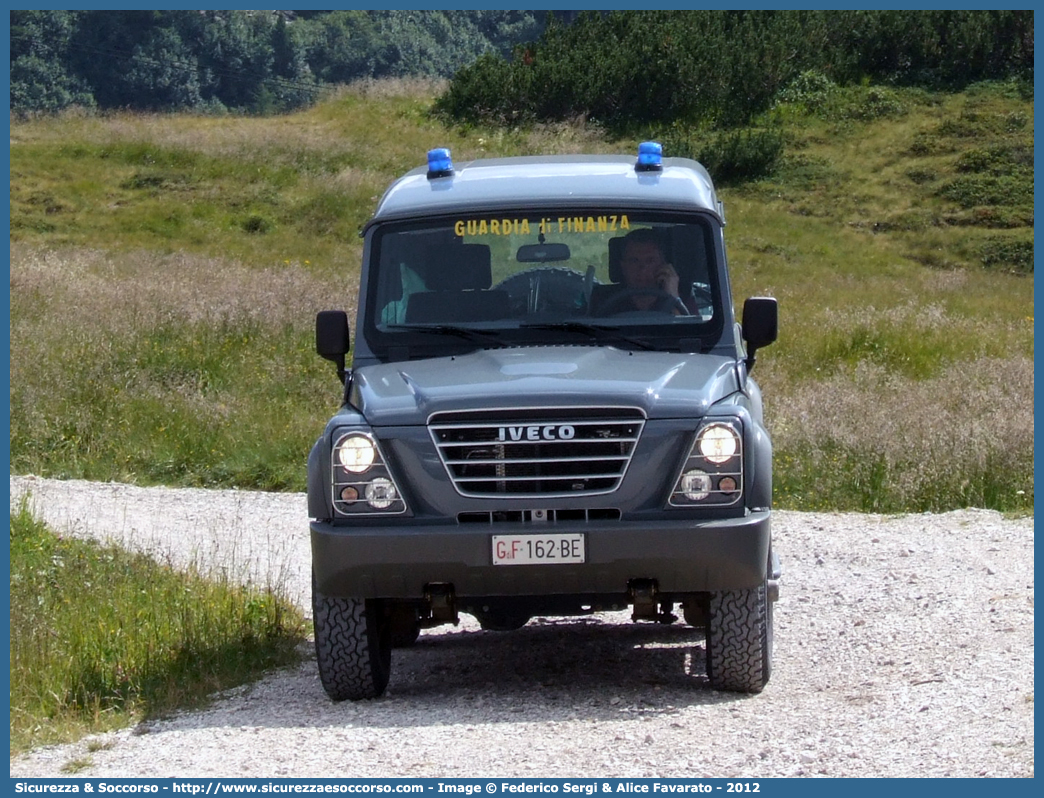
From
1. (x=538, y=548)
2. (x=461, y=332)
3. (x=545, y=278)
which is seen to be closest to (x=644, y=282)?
(x=545, y=278)

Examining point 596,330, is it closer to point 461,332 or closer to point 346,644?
point 461,332

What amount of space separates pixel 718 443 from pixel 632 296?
1.41 meters

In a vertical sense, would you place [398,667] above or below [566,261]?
below

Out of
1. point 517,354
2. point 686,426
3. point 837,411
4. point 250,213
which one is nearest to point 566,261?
point 517,354

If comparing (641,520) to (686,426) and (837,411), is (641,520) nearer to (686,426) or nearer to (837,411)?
(686,426)

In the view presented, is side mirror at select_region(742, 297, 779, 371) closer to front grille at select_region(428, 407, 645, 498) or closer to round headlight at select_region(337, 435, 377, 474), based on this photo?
front grille at select_region(428, 407, 645, 498)

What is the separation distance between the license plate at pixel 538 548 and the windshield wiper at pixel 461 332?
1.36 m

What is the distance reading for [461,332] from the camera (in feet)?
23.8

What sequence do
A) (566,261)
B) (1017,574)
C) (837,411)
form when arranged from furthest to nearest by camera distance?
(837,411) → (1017,574) → (566,261)

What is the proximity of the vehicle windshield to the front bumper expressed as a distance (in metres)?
1.40

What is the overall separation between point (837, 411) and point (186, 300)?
8.70 metres

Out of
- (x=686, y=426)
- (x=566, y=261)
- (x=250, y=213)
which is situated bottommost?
(x=250, y=213)

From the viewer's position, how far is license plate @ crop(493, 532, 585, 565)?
611cm

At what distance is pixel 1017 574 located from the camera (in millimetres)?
9078
